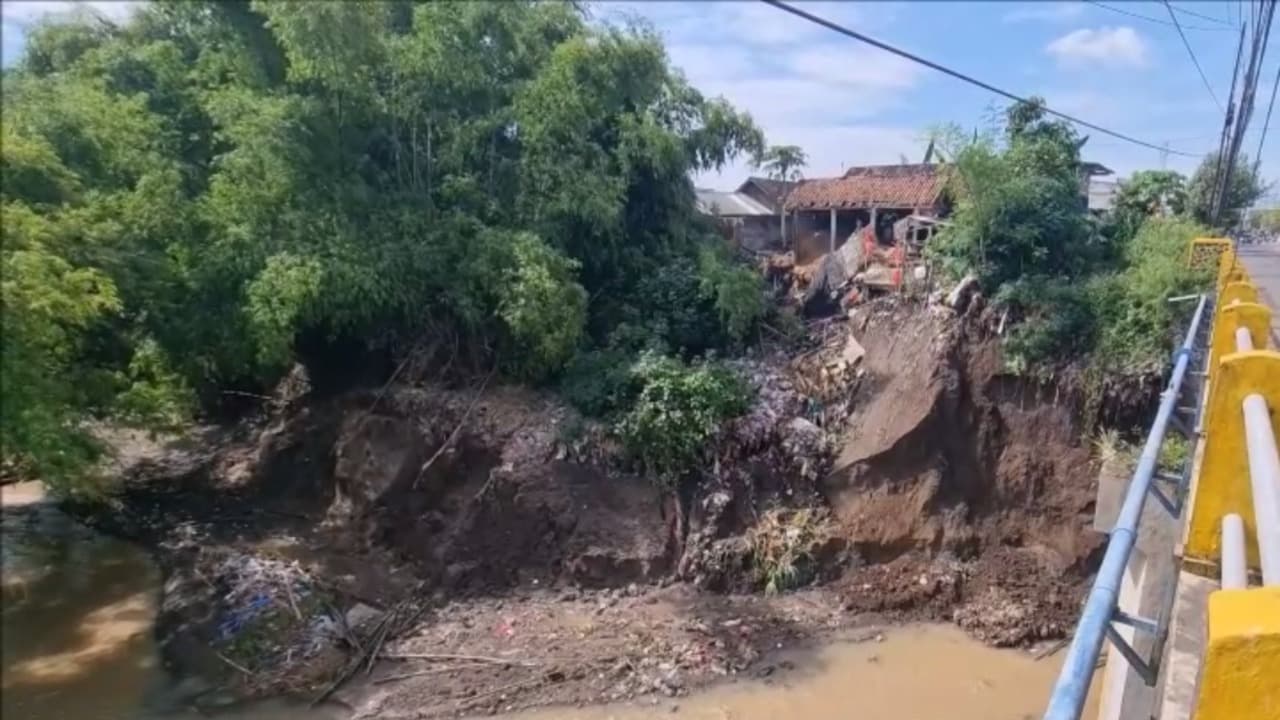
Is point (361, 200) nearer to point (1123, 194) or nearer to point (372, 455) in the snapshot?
point (372, 455)

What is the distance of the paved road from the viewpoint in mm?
7832

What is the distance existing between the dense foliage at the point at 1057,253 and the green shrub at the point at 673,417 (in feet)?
11.1

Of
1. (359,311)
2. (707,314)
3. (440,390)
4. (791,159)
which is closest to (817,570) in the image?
(707,314)

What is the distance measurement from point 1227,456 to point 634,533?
645 cm

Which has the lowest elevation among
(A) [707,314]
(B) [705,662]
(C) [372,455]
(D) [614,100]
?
(B) [705,662]

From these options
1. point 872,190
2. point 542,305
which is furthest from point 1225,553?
A: point 872,190

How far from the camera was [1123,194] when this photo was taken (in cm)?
1150

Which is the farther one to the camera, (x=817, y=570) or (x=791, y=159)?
(x=791, y=159)

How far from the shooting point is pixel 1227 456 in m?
2.38

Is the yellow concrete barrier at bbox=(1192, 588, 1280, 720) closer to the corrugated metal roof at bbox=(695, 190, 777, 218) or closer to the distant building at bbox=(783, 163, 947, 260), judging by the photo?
the distant building at bbox=(783, 163, 947, 260)

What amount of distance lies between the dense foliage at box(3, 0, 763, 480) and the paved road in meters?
5.38

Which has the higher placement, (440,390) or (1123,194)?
(1123,194)

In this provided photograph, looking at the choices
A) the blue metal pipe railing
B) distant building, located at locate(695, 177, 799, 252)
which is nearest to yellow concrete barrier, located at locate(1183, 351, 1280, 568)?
the blue metal pipe railing

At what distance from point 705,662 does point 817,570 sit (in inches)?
72.6
